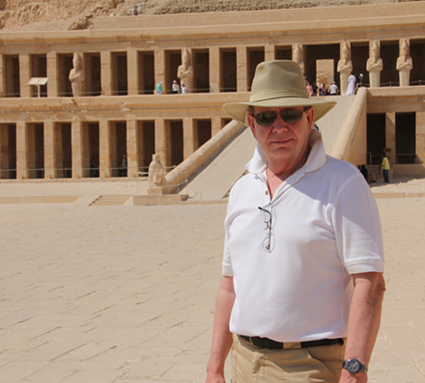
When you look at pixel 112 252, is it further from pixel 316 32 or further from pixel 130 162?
pixel 316 32

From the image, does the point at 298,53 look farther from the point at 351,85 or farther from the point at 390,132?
the point at 390,132

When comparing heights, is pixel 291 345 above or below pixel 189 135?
below

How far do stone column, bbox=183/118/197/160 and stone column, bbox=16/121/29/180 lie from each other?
8.16m

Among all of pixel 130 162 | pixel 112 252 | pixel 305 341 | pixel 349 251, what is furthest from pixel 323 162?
pixel 130 162

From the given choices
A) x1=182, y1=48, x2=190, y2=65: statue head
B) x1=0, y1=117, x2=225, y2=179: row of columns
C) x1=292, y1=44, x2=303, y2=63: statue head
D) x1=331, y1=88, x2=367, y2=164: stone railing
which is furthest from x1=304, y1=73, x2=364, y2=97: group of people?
x1=182, y1=48, x2=190, y2=65: statue head

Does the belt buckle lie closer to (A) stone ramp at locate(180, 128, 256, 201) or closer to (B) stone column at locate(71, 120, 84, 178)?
(A) stone ramp at locate(180, 128, 256, 201)

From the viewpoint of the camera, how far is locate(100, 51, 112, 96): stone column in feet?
105

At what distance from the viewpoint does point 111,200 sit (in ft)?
A: 58.1

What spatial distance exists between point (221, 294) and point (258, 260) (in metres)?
0.40

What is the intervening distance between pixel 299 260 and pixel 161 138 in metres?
28.1

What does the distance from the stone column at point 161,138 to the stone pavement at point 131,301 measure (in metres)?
17.7

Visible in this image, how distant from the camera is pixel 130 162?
30.1 metres

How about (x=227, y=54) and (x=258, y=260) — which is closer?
(x=258, y=260)

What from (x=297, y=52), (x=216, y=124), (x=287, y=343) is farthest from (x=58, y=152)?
(x=287, y=343)
